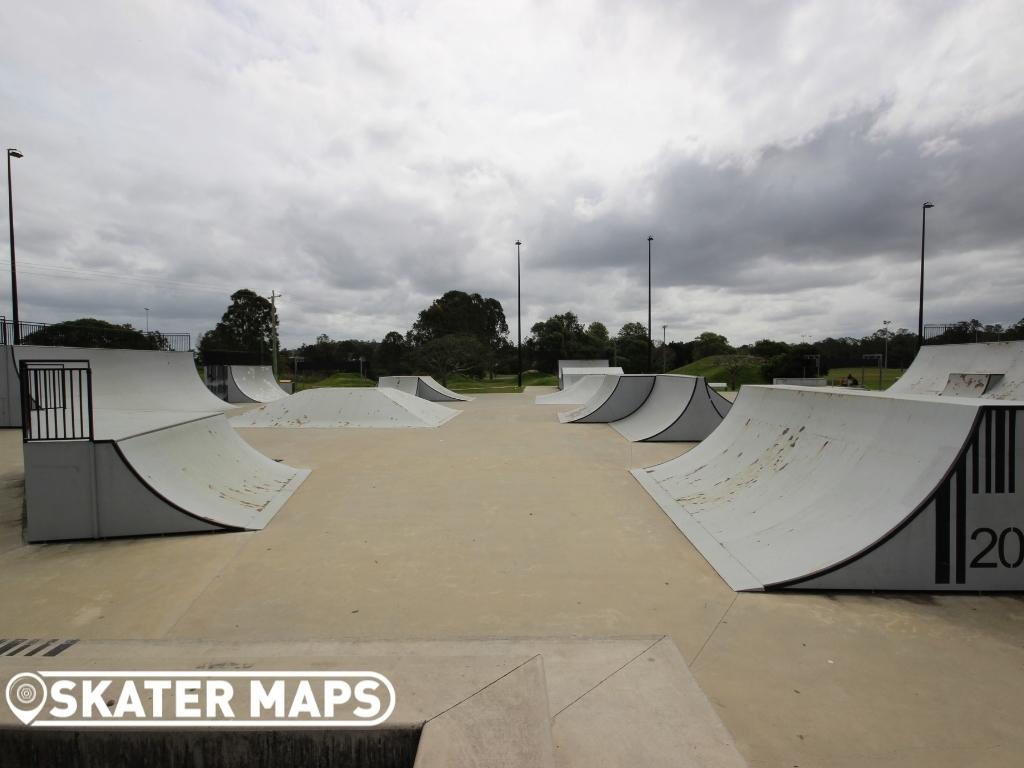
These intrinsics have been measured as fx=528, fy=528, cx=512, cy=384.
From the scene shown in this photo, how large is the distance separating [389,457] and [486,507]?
3824 millimetres

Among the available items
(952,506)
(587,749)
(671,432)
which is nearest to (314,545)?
(587,749)

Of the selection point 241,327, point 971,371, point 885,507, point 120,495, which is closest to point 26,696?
point 120,495

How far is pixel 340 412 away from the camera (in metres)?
15.0

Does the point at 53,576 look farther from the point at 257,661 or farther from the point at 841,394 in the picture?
the point at 841,394

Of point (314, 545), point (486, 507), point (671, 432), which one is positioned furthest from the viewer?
point (671, 432)

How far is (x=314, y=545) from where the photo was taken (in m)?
4.76

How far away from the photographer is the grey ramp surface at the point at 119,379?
12852 millimetres

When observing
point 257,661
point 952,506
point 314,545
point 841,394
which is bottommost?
point 314,545

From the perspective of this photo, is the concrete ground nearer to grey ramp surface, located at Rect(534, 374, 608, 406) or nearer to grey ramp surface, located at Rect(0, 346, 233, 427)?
grey ramp surface, located at Rect(0, 346, 233, 427)

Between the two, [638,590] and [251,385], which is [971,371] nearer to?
[638,590]

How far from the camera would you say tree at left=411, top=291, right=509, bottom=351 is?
6519cm

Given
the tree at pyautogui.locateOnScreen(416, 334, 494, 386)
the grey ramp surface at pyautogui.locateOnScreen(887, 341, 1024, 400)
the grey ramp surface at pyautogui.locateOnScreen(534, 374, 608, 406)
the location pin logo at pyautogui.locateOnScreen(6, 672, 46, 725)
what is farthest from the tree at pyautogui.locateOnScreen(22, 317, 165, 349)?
the grey ramp surface at pyautogui.locateOnScreen(887, 341, 1024, 400)

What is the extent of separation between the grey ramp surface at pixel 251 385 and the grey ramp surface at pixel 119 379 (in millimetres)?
8739

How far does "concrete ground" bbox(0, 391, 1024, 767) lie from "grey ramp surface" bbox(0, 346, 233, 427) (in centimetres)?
827
